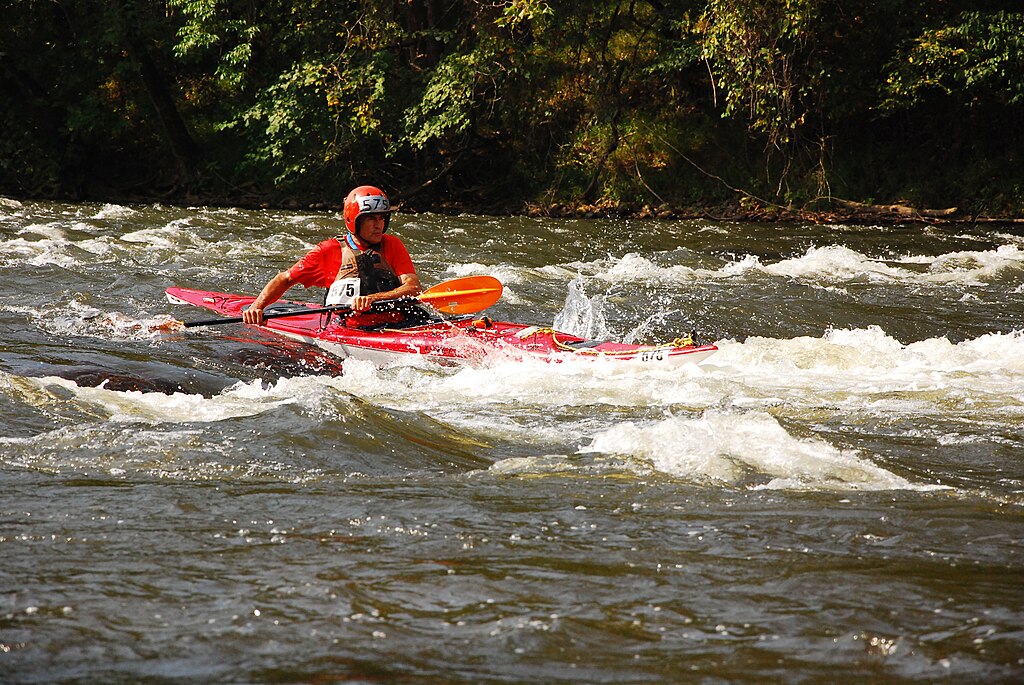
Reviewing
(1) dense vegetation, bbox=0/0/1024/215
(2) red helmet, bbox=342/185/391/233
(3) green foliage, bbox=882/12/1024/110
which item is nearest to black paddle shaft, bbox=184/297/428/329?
(2) red helmet, bbox=342/185/391/233

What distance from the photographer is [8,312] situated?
7488 millimetres

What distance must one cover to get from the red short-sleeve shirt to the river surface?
474 mm

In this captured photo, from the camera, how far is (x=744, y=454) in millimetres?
3992

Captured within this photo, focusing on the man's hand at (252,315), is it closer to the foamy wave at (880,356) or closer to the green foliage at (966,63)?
the foamy wave at (880,356)

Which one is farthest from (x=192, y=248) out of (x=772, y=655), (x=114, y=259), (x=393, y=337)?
(x=772, y=655)

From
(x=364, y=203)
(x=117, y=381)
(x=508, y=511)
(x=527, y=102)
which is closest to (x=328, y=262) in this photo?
(x=364, y=203)

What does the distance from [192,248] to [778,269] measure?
19.9ft

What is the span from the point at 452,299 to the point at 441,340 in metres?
0.46

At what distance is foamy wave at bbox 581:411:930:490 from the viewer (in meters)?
3.73

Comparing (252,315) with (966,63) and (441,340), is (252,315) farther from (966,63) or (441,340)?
(966,63)

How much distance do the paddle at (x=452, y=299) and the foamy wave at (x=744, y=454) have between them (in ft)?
7.73

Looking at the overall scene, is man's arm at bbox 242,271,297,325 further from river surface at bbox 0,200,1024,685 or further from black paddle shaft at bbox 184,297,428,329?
river surface at bbox 0,200,1024,685

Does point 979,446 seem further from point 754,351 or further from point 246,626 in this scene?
point 246,626

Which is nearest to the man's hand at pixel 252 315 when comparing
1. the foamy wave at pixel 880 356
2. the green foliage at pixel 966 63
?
the foamy wave at pixel 880 356
